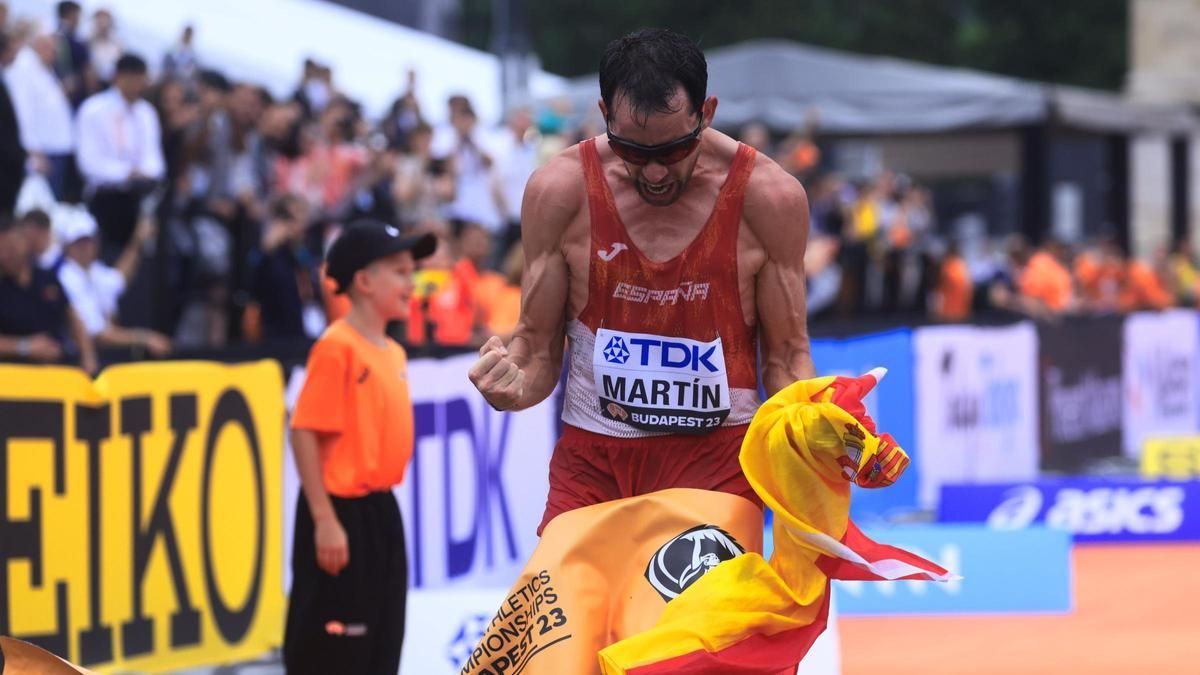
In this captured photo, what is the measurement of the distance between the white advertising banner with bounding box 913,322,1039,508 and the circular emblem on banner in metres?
10.5

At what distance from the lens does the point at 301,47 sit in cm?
1973

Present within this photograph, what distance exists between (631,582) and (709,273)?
31.0 inches

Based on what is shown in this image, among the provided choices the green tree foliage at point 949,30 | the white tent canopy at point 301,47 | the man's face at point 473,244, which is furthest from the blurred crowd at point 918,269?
the green tree foliage at point 949,30

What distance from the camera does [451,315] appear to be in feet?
45.1

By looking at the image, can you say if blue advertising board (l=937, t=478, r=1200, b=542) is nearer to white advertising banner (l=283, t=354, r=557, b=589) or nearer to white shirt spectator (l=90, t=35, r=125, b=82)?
white advertising banner (l=283, t=354, r=557, b=589)

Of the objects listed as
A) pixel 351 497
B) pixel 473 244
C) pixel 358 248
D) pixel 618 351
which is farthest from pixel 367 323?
pixel 473 244

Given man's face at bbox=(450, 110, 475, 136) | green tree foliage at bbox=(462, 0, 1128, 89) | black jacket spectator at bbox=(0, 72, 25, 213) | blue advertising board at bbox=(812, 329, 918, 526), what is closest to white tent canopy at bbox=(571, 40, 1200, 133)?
man's face at bbox=(450, 110, 475, 136)

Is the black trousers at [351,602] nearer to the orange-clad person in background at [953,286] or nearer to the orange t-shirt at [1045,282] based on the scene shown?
the orange-clad person in background at [953,286]

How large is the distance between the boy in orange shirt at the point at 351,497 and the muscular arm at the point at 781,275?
2.25 metres

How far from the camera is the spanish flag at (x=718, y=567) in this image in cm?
448

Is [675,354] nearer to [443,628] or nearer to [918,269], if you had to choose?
[443,628]

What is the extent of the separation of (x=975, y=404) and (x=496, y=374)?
12.5 meters

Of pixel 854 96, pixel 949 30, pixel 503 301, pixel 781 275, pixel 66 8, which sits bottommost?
pixel 503 301

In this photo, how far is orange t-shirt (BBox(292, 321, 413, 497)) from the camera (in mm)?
6930
